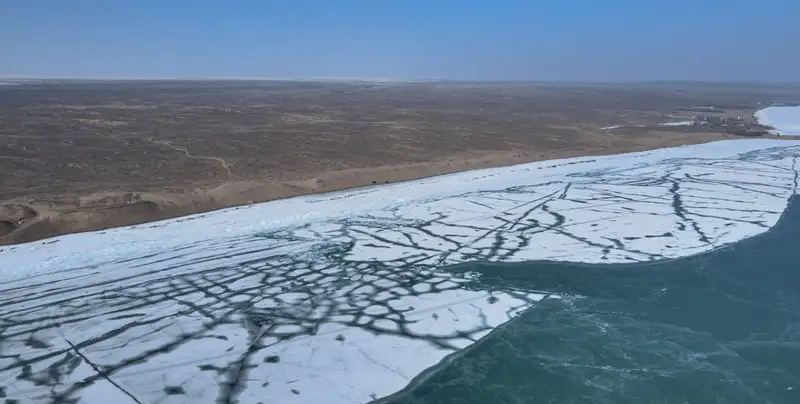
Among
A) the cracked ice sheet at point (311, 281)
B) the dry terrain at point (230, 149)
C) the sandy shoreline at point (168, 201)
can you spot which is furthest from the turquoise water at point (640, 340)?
the dry terrain at point (230, 149)

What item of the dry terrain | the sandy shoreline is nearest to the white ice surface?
the dry terrain

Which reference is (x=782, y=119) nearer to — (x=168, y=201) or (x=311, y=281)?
(x=168, y=201)

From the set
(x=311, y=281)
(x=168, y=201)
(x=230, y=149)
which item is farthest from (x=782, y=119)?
(x=311, y=281)

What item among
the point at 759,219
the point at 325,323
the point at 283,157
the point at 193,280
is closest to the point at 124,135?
the point at 283,157

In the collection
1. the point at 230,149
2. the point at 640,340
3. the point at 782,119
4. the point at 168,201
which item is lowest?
the point at 640,340

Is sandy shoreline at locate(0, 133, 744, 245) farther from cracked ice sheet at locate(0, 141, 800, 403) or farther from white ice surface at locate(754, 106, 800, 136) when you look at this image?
white ice surface at locate(754, 106, 800, 136)

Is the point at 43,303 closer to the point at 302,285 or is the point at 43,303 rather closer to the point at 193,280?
the point at 193,280
